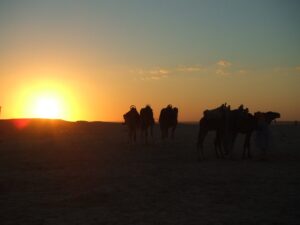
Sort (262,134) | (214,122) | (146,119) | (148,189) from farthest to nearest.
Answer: (146,119) → (214,122) → (262,134) → (148,189)

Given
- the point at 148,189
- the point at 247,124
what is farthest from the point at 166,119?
the point at 148,189

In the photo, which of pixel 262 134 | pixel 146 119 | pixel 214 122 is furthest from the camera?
pixel 146 119

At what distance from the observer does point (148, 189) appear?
12508 mm

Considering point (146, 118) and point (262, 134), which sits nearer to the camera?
point (262, 134)

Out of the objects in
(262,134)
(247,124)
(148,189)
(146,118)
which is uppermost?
(146,118)

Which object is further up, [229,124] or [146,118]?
[146,118]

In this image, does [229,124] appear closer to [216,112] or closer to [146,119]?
[216,112]

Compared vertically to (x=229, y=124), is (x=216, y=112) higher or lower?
higher

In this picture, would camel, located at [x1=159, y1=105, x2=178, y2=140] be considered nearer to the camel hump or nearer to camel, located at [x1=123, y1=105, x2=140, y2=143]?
camel, located at [x1=123, y1=105, x2=140, y2=143]

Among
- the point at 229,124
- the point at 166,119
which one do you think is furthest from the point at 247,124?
the point at 166,119

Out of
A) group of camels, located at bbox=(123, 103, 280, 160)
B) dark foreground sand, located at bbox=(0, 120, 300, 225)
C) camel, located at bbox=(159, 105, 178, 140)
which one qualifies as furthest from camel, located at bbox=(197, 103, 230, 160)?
camel, located at bbox=(159, 105, 178, 140)

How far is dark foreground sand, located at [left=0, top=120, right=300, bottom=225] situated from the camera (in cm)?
941

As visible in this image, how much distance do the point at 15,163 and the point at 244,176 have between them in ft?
34.2

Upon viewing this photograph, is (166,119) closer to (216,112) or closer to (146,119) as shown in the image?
(146,119)
